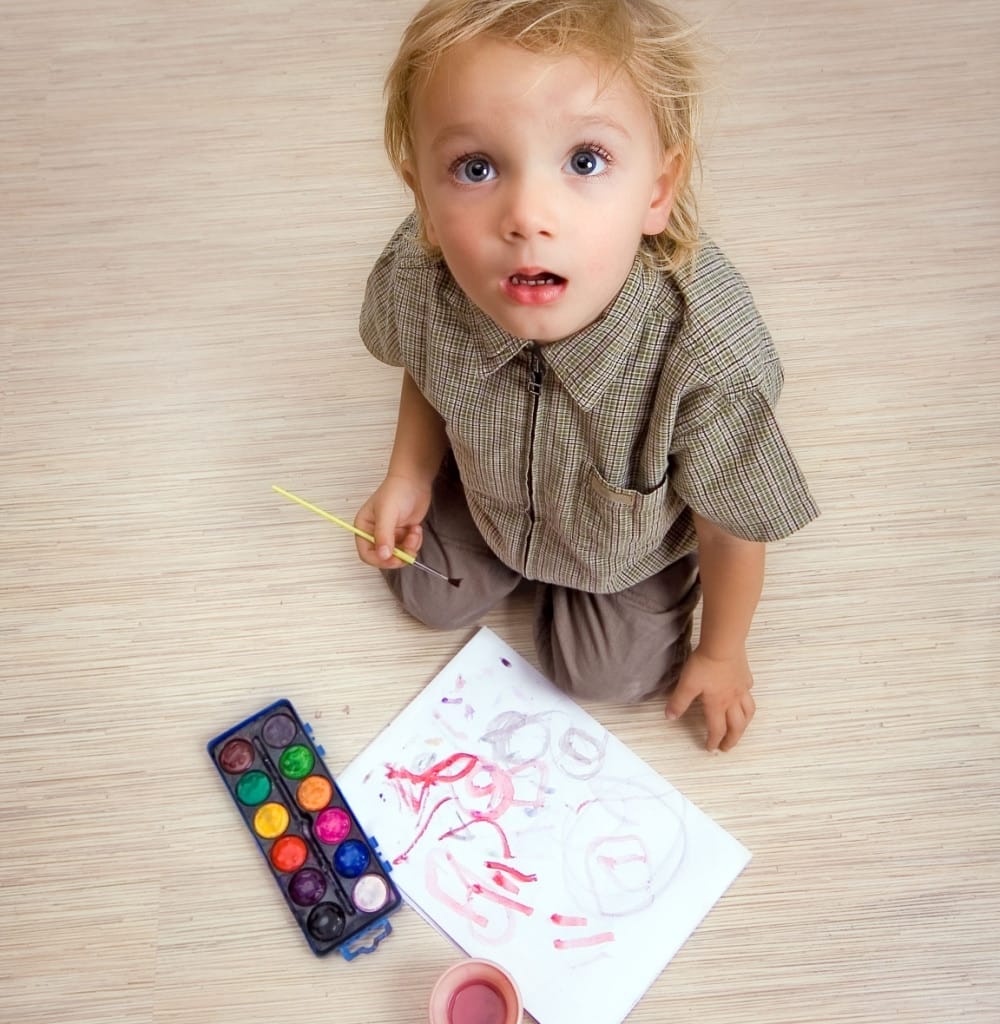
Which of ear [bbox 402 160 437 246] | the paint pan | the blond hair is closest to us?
the blond hair

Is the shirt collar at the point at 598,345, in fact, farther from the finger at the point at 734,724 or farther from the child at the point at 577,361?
the finger at the point at 734,724

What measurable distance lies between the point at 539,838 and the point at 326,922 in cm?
18

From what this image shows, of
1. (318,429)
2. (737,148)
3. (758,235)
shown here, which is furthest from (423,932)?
(737,148)

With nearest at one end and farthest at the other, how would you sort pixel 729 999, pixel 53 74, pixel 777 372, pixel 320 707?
1. pixel 777 372
2. pixel 729 999
3. pixel 320 707
4. pixel 53 74

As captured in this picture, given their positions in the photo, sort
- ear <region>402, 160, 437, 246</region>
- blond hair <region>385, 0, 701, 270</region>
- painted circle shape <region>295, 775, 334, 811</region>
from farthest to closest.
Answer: painted circle shape <region>295, 775, 334, 811</region> < ear <region>402, 160, 437, 246</region> < blond hair <region>385, 0, 701, 270</region>

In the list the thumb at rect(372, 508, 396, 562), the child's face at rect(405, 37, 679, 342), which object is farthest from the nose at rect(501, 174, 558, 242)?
the thumb at rect(372, 508, 396, 562)

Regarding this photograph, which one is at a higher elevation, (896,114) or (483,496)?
(896,114)

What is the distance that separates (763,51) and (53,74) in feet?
2.86

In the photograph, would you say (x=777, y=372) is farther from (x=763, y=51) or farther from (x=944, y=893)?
(x=763, y=51)

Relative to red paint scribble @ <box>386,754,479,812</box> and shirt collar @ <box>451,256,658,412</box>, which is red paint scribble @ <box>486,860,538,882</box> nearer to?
red paint scribble @ <box>386,754,479,812</box>

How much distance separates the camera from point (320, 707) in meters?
0.86

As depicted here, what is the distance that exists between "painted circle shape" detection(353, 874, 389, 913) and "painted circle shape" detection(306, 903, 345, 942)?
17 millimetres

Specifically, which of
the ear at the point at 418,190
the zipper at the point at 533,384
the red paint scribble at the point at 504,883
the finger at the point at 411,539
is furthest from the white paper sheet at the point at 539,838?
the ear at the point at 418,190

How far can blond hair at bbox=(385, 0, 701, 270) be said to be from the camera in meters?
0.49
